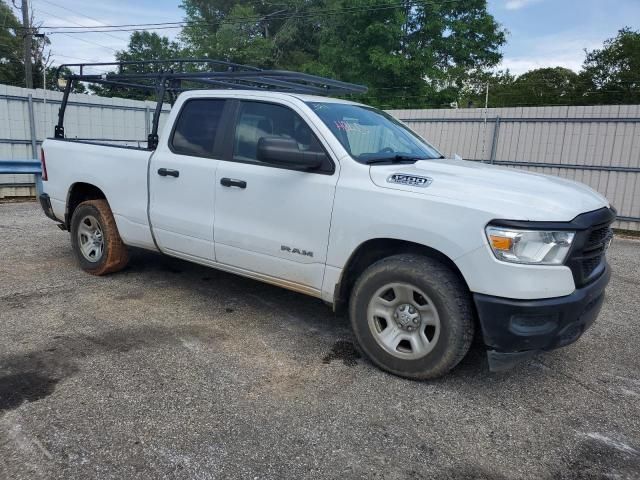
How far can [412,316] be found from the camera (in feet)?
11.0

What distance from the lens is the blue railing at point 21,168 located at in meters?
10.5

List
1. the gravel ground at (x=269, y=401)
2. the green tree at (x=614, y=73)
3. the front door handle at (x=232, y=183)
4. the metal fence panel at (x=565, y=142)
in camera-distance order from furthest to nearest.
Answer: the green tree at (x=614, y=73)
the metal fence panel at (x=565, y=142)
the front door handle at (x=232, y=183)
the gravel ground at (x=269, y=401)

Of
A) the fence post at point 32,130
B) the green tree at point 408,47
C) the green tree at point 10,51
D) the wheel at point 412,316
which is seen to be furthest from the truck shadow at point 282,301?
the green tree at point 10,51

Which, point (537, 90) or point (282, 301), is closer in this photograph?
point (282, 301)

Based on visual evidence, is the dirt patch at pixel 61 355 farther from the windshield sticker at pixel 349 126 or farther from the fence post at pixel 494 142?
the fence post at pixel 494 142

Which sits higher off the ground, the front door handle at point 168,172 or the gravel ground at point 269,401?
the front door handle at point 168,172

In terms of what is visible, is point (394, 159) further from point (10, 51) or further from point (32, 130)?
point (10, 51)

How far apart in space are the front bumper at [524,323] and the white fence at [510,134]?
27.2 feet

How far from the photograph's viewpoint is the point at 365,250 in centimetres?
362

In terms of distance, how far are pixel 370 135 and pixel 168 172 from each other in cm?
180

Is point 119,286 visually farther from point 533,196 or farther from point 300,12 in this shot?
point 300,12

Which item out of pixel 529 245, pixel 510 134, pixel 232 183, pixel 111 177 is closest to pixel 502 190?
pixel 529 245

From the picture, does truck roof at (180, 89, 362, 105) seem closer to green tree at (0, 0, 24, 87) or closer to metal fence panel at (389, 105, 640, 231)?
metal fence panel at (389, 105, 640, 231)

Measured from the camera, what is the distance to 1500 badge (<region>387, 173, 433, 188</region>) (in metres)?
3.29
